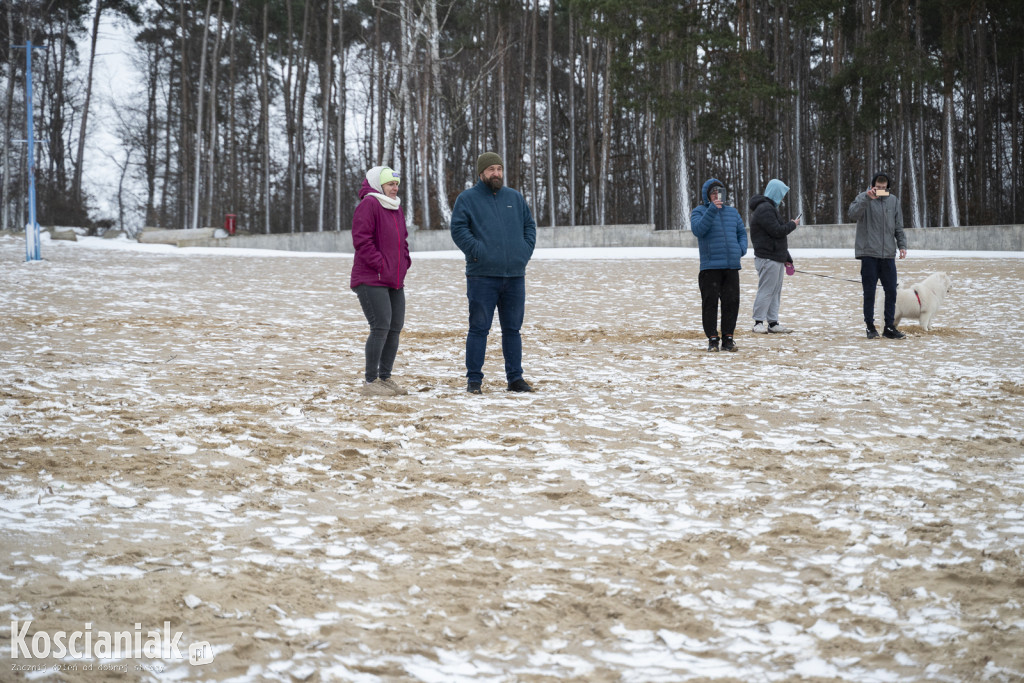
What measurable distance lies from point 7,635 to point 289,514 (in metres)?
1.37

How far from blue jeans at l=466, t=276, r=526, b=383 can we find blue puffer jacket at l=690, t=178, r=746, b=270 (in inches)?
114

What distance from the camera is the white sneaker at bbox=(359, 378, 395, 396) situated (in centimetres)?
698

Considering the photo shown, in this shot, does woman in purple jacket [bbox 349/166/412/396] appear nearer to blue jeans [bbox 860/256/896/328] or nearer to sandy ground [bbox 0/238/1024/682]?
sandy ground [bbox 0/238/1024/682]

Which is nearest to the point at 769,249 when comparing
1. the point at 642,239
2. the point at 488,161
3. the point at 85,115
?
the point at 488,161

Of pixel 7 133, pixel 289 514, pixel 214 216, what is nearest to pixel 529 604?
pixel 289 514

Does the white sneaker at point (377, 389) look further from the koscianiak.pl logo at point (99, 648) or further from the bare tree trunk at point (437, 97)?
the bare tree trunk at point (437, 97)

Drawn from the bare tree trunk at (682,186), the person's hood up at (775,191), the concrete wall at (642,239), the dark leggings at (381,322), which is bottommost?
the dark leggings at (381,322)

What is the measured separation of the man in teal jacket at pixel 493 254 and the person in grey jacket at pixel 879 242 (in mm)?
4568

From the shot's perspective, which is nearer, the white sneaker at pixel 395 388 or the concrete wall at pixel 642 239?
the white sneaker at pixel 395 388

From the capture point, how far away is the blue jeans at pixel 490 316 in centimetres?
698

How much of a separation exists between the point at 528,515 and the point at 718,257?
230 inches

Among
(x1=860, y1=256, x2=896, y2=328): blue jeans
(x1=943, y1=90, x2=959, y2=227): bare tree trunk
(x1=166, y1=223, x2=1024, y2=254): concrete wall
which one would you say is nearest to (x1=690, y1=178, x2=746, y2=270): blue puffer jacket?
(x1=860, y1=256, x2=896, y2=328): blue jeans

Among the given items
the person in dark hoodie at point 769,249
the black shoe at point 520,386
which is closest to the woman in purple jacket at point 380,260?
the black shoe at point 520,386

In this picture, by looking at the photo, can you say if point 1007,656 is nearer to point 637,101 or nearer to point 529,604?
point 529,604
